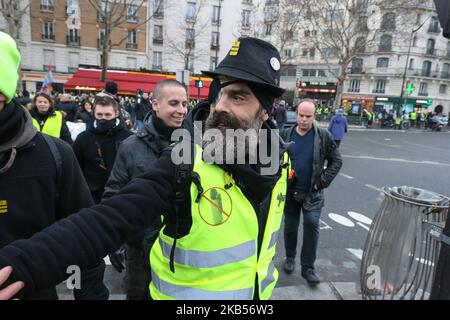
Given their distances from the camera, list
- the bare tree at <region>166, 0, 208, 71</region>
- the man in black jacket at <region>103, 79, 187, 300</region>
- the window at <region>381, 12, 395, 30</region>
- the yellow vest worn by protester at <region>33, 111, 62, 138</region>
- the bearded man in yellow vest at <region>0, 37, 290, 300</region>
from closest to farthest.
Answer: the bearded man in yellow vest at <region>0, 37, 290, 300</region> → the man in black jacket at <region>103, 79, 187, 300</region> → the yellow vest worn by protester at <region>33, 111, 62, 138</region> → the window at <region>381, 12, 395, 30</region> → the bare tree at <region>166, 0, 208, 71</region>

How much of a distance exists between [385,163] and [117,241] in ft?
36.8

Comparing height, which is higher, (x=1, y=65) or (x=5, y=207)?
(x=1, y=65)

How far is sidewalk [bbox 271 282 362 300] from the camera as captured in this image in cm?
314

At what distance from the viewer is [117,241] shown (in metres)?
1.10

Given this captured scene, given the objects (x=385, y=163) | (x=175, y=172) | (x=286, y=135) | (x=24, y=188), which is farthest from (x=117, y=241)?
(x=385, y=163)

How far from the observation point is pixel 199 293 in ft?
4.21

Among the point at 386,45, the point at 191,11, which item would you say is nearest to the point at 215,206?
the point at 191,11

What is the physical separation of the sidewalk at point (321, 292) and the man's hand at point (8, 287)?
2.62m

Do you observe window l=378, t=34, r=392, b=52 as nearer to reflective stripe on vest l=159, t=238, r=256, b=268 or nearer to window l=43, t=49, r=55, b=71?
window l=43, t=49, r=55, b=71

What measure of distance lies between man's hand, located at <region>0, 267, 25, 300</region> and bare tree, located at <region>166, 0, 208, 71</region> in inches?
1463

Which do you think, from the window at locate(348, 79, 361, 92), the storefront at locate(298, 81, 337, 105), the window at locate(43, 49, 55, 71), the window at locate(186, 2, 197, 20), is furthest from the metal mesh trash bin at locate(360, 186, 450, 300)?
the window at locate(348, 79, 361, 92)

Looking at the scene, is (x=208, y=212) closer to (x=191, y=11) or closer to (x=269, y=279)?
(x=269, y=279)

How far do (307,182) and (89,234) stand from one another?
2.91 meters
